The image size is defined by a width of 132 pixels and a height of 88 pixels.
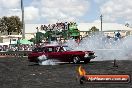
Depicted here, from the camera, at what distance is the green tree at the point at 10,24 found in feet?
449

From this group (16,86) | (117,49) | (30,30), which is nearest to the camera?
(16,86)

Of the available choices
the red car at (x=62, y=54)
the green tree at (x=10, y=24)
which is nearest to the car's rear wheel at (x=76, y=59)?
the red car at (x=62, y=54)

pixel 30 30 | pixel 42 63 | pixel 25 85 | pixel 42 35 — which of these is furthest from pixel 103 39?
pixel 30 30

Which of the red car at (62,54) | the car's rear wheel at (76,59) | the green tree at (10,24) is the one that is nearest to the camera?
the red car at (62,54)

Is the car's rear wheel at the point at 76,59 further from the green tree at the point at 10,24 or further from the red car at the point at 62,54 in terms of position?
the green tree at the point at 10,24

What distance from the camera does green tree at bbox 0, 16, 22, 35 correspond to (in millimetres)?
136750

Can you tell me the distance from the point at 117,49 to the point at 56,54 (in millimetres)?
12847

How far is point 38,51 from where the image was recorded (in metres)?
31.1

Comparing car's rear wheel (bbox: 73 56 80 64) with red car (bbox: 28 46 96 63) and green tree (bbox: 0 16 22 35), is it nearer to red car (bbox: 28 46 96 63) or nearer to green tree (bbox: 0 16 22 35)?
red car (bbox: 28 46 96 63)

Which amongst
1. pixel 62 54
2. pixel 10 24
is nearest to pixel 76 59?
pixel 62 54

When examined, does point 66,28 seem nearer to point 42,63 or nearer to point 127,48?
point 127,48

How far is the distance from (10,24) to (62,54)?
108 meters

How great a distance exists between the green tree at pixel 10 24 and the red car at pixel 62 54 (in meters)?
107

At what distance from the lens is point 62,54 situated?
30234mm
